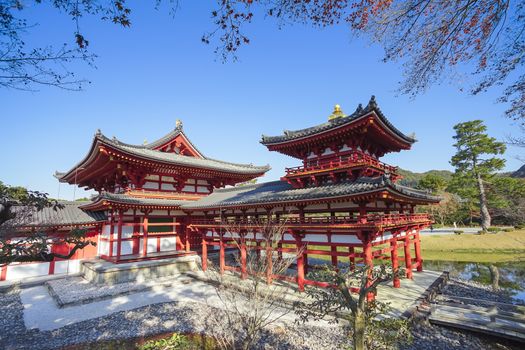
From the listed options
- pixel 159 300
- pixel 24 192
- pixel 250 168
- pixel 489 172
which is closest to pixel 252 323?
pixel 24 192

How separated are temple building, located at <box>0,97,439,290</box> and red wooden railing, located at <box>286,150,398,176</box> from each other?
57mm

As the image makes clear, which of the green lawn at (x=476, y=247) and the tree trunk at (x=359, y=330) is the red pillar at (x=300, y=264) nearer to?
→ the tree trunk at (x=359, y=330)

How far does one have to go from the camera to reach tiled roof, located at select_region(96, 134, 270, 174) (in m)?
16.4

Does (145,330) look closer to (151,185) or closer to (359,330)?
(359,330)

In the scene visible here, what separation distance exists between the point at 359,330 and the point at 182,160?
17.7 metres

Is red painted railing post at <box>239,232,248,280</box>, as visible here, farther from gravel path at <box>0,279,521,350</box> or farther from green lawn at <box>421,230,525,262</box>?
green lawn at <box>421,230,525,262</box>

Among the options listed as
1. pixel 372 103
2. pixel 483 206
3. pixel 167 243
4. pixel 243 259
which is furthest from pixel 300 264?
pixel 483 206

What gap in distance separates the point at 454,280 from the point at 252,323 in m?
16.4

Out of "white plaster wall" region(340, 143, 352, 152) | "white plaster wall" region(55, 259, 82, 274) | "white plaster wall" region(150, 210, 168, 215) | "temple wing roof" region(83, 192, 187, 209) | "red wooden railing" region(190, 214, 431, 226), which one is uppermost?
"white plaster wall" region(340, 143, 352, 152)

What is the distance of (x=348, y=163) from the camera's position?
41.7 feet

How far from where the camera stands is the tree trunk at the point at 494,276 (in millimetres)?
16572

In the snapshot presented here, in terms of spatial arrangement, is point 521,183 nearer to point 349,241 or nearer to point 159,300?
point 349,241

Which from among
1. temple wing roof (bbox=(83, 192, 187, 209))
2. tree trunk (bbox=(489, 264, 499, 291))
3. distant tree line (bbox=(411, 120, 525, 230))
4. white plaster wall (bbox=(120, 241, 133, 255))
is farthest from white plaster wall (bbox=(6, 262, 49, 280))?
distant tree line (bbox=(411, 120, 525, 230))

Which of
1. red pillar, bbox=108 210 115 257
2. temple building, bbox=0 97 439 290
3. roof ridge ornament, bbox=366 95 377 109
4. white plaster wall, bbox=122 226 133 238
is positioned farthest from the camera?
white plaster wall, bbox=122 226 133 238
